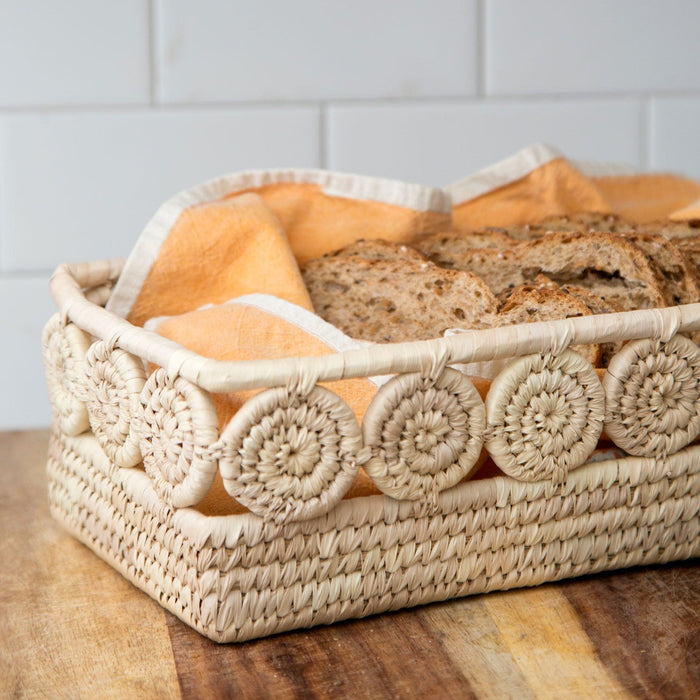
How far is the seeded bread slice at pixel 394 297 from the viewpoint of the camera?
0.84 meters

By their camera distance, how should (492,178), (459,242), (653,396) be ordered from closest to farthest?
1. (653,396)
2. (459,242)
3. (492,178)

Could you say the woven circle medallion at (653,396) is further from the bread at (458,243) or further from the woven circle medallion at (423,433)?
the bread at (458,243)

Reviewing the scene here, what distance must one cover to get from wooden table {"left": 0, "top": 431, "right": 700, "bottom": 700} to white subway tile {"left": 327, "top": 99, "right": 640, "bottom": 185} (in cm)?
71

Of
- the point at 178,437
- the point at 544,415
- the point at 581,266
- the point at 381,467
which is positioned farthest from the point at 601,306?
the point at 178,437

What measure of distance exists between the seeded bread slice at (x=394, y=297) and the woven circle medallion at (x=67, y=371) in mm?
256

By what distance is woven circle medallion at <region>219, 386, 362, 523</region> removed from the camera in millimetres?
603

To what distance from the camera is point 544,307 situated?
79 centimetres

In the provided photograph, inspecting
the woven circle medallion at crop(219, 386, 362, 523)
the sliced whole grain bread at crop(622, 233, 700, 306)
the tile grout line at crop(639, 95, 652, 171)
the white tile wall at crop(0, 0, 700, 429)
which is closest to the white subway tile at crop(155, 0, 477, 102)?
the white tile wall at crop(0, 0, 700, 429)

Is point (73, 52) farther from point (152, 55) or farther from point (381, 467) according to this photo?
point (381, 467)

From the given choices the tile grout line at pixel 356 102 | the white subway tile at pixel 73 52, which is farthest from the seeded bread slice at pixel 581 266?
the white subway tile at pixel 73 52

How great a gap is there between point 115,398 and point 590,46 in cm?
91

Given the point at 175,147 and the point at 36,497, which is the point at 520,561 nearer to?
the point at 36,497

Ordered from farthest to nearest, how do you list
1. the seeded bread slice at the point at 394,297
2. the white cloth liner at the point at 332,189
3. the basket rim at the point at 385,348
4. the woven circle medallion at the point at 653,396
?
the white cloth liner at the point at 332,189
the seeded bread slice at the point at 394,297
the woven circle medallion at the point at 653,396
the basket rim at the point at 385,348

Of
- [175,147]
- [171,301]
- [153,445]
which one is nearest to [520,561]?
[153,445]
